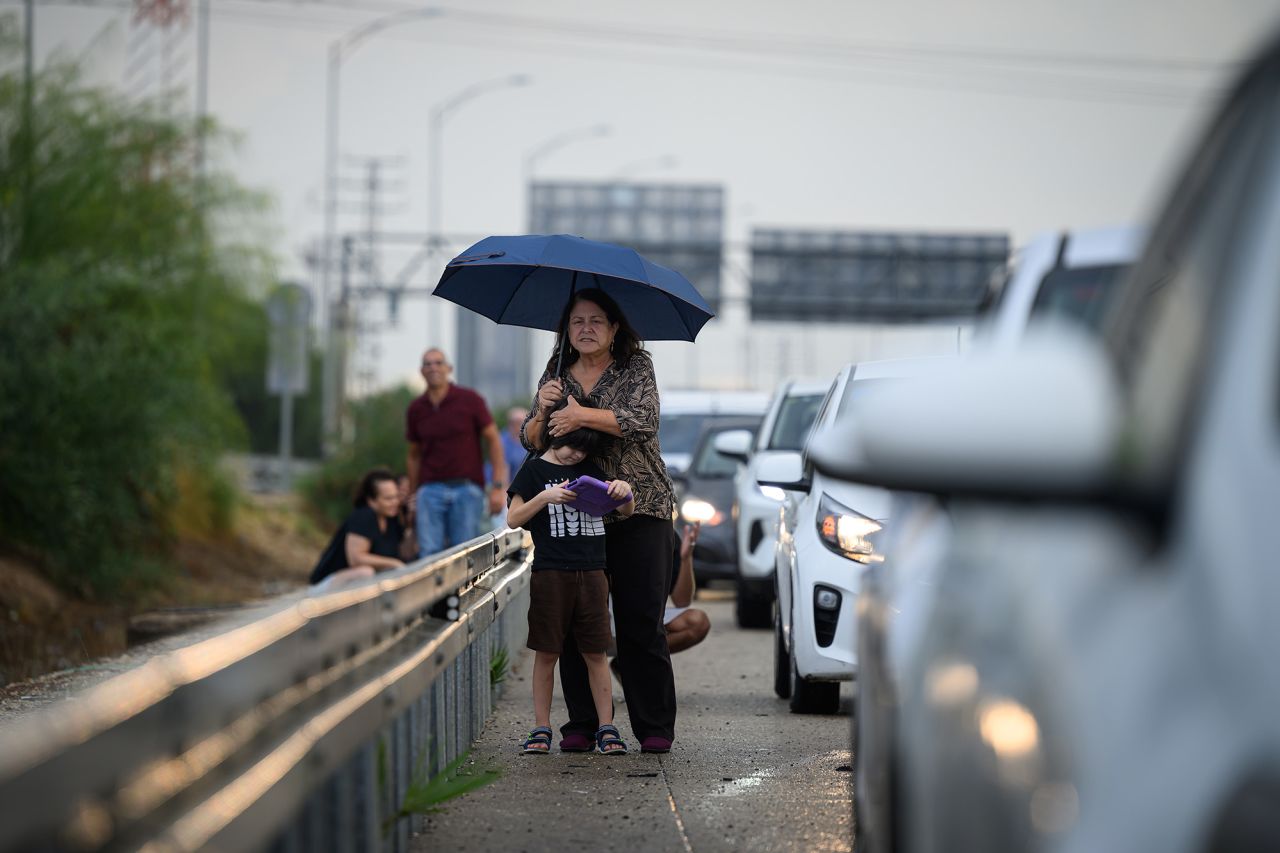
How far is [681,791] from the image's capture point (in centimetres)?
725

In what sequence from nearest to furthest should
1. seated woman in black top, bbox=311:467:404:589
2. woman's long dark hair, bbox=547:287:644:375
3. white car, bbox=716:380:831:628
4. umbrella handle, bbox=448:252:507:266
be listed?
woman's long dark hair, bbox=547:287:644:375, umbrella handle, bbox=448:252:507:266, seated woman in black top, bbox=311:467:404:589, white car, bbox=716:380:831:628

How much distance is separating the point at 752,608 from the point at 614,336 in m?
7.99

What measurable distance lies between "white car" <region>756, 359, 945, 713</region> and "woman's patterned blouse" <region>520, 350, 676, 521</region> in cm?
101

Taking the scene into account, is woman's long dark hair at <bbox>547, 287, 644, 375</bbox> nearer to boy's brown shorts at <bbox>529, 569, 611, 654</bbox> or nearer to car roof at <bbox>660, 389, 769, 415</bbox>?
boy's brown shorts at <bbox>529, 569, 611, 654</bbox>

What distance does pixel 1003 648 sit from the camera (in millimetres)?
2451

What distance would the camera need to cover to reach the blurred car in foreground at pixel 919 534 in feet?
11.3

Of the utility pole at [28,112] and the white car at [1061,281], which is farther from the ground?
the utility pole at [28,112]

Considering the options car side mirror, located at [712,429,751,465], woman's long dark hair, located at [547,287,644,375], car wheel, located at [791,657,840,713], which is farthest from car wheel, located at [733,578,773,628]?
woman's long dark hair, located at [547,287,644,375]

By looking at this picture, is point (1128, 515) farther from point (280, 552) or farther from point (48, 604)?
point (280, 552)

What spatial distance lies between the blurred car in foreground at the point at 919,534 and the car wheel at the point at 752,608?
11337mm

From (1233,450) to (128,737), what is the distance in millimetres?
1559

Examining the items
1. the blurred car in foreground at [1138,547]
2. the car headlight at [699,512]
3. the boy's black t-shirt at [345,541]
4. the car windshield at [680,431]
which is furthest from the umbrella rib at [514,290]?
the car windshield at [680,431]

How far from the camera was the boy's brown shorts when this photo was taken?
8.19 metres

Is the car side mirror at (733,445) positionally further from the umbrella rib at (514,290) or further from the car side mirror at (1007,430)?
the car side mirror at (1007,430)
